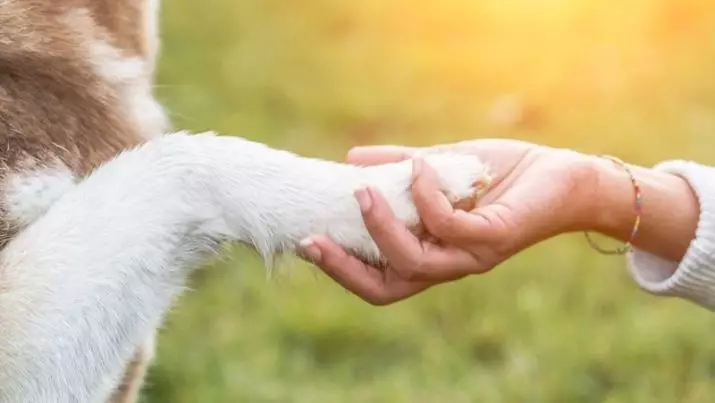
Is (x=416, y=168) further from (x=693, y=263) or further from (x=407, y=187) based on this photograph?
(x=693, y=263)

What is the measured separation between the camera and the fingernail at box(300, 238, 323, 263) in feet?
3.23

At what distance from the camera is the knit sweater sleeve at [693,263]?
128cm

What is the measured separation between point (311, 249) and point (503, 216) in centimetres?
26

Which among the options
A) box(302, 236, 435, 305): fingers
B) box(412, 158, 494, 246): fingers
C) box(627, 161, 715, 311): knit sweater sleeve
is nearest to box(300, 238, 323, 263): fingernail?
box(302, 236, 435, 305): fingers

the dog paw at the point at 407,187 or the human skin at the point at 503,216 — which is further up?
the dog paw at the point at 407,187

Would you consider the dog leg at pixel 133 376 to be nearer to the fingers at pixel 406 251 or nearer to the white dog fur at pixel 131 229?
the white dog fur at pixel 131 229

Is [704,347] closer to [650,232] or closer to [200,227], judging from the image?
[650,232]

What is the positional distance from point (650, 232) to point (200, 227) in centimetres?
62

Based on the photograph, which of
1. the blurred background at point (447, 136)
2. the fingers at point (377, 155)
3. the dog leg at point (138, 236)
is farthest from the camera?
the blurred background at point (447, 136)

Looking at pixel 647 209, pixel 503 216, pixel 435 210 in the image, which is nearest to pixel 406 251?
pixel 435 210

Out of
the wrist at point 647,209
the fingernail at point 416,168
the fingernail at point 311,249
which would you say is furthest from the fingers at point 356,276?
the wrist at point 647,209

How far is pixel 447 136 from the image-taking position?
2.59 meters

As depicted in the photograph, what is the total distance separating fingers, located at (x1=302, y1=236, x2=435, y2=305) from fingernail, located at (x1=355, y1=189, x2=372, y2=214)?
2.1 inches

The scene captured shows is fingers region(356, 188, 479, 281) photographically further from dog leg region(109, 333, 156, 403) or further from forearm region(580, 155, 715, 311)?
dog leg region(109, 333, 156, 403)
